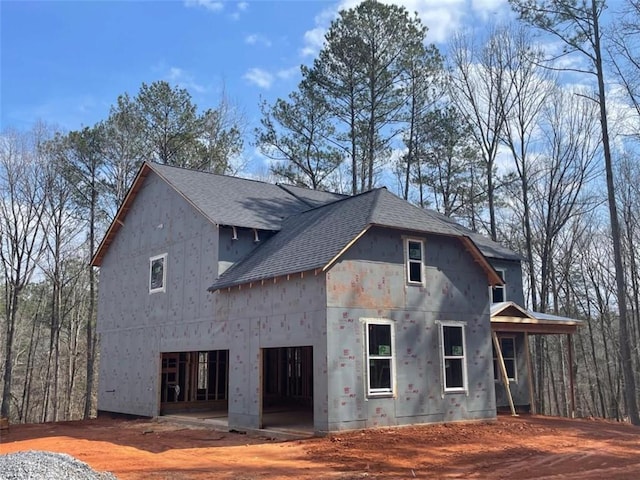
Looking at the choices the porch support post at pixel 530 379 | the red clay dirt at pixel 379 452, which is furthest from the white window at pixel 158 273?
the porch support post at pixel 530 379

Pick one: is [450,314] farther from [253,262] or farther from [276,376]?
[276,376]

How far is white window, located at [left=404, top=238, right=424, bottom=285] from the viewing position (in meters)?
14.5

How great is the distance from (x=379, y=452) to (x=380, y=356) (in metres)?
2.87

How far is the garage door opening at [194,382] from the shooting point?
2011 cm

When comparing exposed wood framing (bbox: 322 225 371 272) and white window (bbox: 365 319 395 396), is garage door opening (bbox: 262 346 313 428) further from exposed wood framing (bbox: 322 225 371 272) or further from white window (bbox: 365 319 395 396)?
exposed wood framing (bbox: 322 225 371 272)

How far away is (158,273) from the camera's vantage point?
19.8 m

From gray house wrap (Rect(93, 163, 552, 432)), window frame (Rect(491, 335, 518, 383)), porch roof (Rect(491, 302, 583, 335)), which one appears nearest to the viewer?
gray house wrap (Rect(93, 163, 552, 432))

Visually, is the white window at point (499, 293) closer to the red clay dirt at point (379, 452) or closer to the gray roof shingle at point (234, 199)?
the red clay dirt at point (379, 452)

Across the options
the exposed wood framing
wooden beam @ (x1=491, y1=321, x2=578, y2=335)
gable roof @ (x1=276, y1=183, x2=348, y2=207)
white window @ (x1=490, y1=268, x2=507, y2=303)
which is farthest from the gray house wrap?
wooden beam @ (x1=491, y1=321, x2=578, y2=335)

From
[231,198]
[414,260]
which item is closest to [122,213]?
[231,198]

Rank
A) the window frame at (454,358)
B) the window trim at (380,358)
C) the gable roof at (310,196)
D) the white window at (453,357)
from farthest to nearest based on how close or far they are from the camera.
A: the gable roof at (310,196)
the white window at (453,357)
the window frame at (454,358)
the window trim at (380,358)

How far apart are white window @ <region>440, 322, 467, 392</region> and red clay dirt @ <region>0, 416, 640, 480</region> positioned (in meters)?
1.03

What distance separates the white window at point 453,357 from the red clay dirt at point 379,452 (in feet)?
3.36

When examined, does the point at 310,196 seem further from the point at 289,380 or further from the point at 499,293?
the point at 499,293
